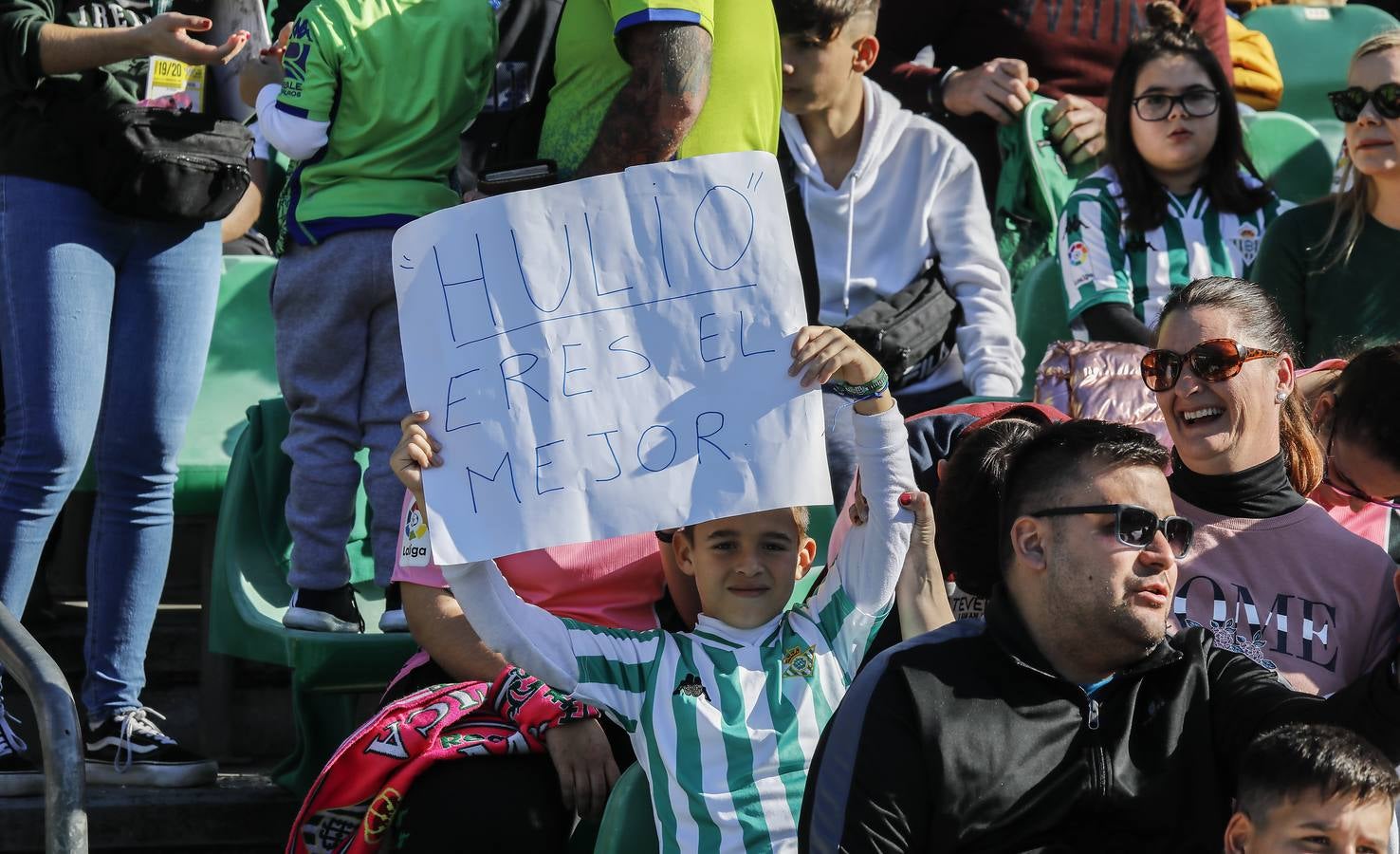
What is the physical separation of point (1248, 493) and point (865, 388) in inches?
30.8

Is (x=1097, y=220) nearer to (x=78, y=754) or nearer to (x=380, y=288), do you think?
(x=380, y=288)

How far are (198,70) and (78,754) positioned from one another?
185cm

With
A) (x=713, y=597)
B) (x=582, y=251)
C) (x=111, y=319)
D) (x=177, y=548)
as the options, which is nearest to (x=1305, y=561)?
(x=713, y=597)

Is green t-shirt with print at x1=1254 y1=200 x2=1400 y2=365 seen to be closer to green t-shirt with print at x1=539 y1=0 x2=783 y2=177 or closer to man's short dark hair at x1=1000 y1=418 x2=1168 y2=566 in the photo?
green t-shirt with print at x1=539 y1=0 x2=783 y2=177

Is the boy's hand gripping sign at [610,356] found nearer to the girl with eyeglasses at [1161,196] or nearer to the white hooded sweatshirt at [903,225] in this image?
the white hooded sweatshirt at [903,225]

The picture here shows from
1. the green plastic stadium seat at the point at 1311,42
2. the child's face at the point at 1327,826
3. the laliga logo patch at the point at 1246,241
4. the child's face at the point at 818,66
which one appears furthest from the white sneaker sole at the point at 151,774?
the green plastic stadium seat at the point at 1311,42

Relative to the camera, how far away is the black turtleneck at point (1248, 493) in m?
3.11

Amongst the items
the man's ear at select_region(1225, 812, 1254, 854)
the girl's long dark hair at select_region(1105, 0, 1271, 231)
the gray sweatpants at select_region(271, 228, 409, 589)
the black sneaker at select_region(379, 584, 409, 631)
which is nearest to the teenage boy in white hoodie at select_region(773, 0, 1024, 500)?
the girl's long dark hair at select_region(1105, 0, 1271, 231)

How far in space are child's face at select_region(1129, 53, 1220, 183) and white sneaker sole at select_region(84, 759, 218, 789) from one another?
2.99 meters

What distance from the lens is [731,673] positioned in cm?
291

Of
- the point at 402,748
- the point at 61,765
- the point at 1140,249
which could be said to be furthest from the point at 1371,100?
the point at 61,765

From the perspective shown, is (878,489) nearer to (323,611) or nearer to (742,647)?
(742,647)

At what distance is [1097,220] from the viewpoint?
4.76 metres

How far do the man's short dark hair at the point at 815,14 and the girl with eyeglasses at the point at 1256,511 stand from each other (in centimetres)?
137
